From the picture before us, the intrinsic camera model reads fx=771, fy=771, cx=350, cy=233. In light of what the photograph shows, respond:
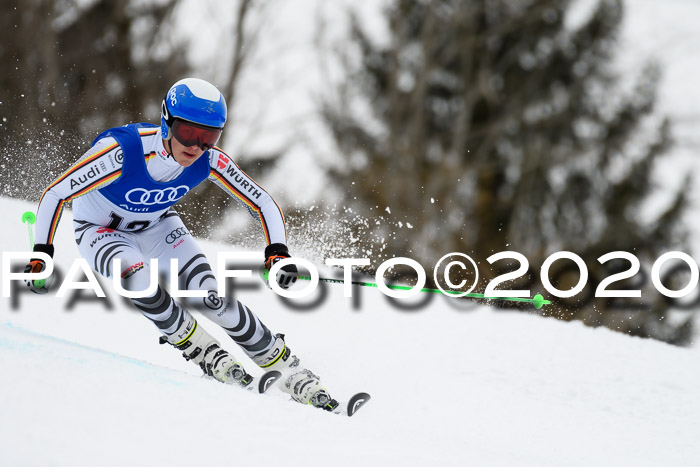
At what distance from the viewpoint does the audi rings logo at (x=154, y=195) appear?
152 inches

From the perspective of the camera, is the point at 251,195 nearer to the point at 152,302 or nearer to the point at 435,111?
the point at 152,302

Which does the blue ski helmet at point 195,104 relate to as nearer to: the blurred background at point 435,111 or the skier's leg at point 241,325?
the skier's leg at point 241,325

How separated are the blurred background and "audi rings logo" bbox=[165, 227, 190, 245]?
35.6 ft

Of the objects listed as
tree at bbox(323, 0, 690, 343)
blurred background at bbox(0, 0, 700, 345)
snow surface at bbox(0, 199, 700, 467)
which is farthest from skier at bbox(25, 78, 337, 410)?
tree at bbox(323, 0, 690, 343)

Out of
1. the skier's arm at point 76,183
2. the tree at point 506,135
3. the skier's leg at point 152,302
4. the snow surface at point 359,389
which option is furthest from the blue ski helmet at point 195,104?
the tree at point 506,135

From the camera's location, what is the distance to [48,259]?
11.6ft

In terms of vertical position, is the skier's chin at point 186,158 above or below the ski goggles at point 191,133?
below

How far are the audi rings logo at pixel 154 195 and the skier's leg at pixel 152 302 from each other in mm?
237

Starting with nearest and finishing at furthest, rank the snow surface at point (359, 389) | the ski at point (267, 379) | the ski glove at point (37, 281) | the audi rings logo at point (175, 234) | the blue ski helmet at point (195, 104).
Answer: the snow surface at point (359, 389)
the ski glove at point (37, 281)
the blue ski helmet at point (195, 104)
the ski at point (267, 379)
the audi rings logo at point (175, 234)

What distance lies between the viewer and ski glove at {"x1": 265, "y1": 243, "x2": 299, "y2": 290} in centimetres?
393

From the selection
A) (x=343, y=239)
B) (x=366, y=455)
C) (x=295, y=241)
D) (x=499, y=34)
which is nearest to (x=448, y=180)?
(x=499, y=34)

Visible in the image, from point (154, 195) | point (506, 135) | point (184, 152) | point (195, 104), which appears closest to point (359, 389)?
point (154, 195)

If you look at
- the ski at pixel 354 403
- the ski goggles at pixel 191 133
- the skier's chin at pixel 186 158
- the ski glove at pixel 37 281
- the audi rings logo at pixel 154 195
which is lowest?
the ski at pixel 354 403

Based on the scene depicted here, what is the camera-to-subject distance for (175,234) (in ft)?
13.6
